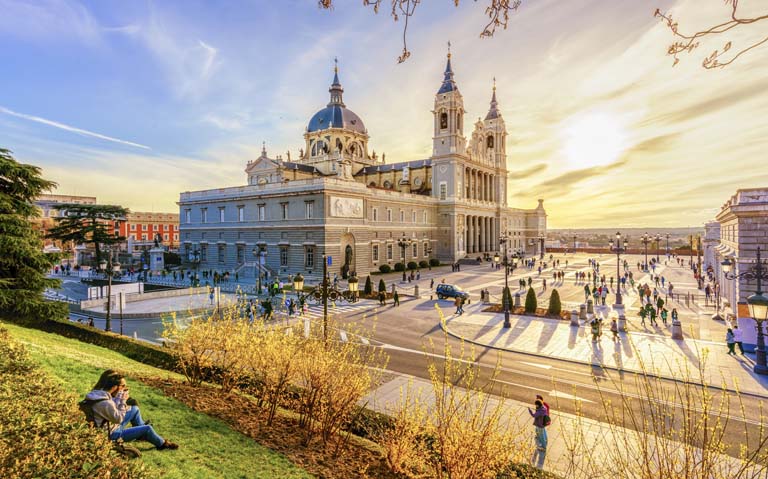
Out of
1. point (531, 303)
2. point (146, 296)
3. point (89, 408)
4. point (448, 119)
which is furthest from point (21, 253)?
point (448, 119)

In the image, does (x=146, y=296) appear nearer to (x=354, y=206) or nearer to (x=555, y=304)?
(x=354, y=206)

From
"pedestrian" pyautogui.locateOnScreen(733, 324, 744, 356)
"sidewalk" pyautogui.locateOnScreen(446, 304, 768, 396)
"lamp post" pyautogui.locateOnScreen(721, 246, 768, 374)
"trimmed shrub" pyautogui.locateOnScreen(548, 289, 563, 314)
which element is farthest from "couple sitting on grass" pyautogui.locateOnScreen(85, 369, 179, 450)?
"trimmed shrub" pyautogui.locateOnScreen(548, 289, 563, 314)

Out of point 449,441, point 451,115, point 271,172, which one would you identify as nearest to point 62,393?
point 449,441

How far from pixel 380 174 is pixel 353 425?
65136 mm

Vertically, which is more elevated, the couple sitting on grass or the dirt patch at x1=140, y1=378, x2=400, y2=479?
the couple sitting on grass

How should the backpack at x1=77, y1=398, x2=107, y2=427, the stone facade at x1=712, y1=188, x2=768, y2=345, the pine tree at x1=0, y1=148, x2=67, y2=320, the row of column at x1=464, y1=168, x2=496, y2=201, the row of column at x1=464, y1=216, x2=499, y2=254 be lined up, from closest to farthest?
the backpack at x1=77, y1=398, x2=107, y2=427 → the pine tree at x1=0, y1=148, x2=67, y2=320 → the stone facade at x1=712, y1=188, x2=768, y2=345 → the row of column at x1=464, y1=216, x2=499, y2=254 → the row of column at x1=464, y1=168, x2=496, y2=201

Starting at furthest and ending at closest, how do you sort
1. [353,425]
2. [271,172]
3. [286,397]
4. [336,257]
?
[271,172], [336,257], [286,397], [353,425]

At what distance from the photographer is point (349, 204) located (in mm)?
43562

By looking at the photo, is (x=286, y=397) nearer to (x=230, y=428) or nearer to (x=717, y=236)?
(x=230, y=428)

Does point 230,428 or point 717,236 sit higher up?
point 717,236

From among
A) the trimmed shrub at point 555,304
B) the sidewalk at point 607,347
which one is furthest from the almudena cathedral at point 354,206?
the trimmed shrub at point 555,304

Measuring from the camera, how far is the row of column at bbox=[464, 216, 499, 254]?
67.3 metres

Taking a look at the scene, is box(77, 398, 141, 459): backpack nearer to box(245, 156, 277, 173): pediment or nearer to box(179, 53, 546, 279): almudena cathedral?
box(179, 53, 546, 279): almudena cathedral

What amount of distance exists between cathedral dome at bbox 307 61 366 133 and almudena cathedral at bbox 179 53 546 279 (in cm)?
20
